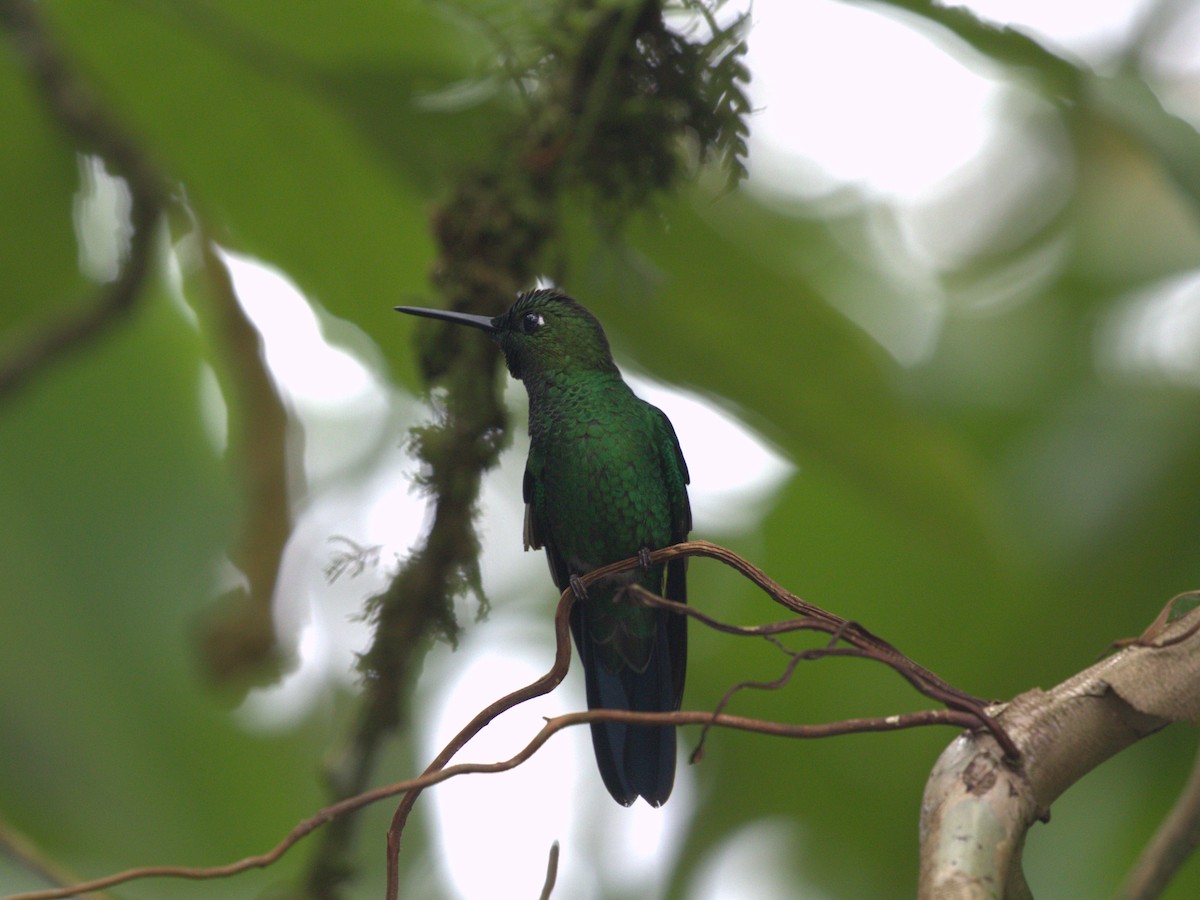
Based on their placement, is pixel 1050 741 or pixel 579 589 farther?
pixel 579 589

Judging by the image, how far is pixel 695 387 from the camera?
3.15m

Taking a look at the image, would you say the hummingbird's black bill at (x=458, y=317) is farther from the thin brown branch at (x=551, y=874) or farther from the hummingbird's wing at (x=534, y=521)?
the thin brown branch at (x=551, y=874)

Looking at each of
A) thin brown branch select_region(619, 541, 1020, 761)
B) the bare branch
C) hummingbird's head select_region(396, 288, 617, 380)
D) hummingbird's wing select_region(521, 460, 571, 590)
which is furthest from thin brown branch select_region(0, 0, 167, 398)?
the bare branch

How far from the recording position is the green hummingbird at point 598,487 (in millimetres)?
2863

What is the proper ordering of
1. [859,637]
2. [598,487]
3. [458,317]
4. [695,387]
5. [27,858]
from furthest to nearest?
[695,387]
[598,487]
[458,317]
[27,858]
[859,637]

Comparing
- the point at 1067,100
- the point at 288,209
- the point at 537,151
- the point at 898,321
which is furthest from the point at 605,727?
the point at 898,321

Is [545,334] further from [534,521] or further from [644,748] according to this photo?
[644,748]

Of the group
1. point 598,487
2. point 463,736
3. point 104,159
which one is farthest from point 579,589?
point 104,159

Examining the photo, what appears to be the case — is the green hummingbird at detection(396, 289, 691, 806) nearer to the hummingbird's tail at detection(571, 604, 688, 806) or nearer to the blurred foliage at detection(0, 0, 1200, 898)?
the hummingbird's tail at detection(571, 604, 688, 806)

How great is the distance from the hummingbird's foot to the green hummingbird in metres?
0.02

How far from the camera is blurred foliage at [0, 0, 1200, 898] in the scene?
3.06 meters

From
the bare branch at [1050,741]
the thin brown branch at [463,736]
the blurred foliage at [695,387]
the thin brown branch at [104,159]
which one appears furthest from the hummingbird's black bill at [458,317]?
the bare branch at [1050,741]

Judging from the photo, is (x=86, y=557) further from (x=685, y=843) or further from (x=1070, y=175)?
(x=1070, y=175)

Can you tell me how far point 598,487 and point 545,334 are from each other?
0.39 m
